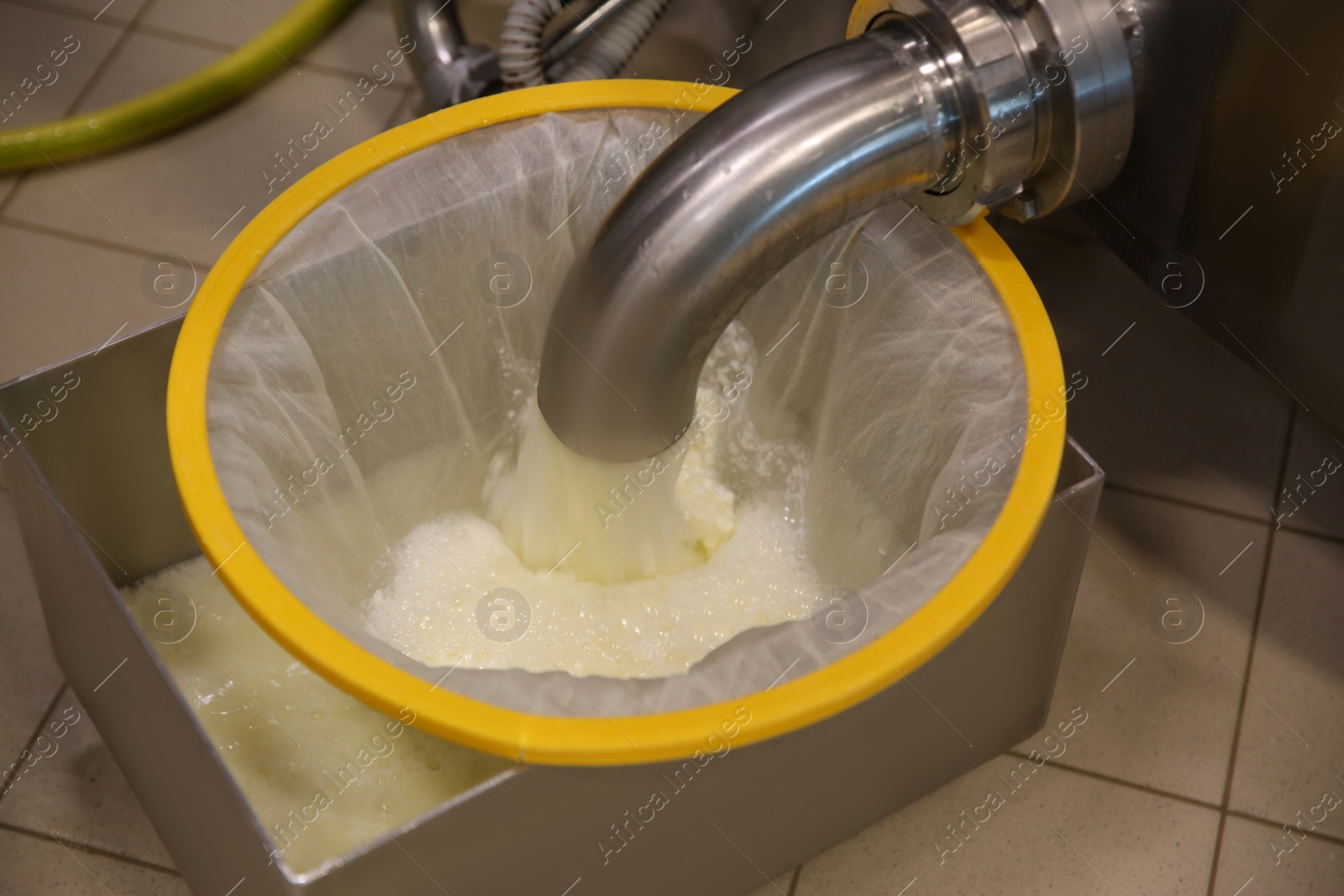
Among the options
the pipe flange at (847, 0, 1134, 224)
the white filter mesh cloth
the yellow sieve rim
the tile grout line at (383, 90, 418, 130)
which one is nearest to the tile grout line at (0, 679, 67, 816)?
the white filter mesh cloth

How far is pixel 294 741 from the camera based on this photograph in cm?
77

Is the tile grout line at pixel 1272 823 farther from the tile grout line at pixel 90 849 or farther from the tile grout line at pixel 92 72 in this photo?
the tile grout line at pixel 92 72

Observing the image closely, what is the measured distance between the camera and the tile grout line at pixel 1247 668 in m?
0.86

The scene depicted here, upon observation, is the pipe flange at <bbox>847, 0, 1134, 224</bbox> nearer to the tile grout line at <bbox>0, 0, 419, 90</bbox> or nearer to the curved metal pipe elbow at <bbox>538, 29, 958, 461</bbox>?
the curved metal pipe elbow at <bbox>538, 29, 958, 461</bbox>

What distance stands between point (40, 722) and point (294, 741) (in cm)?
24

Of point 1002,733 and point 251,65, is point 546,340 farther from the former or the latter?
point 251,65

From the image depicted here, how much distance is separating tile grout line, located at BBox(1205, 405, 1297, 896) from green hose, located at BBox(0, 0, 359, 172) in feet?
3.19

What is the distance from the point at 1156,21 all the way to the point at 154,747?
67 centimetres

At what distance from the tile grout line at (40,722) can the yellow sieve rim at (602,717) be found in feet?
1.20

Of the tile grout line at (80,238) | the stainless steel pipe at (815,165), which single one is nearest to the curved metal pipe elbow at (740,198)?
the stainless steel pipe at (815,165)

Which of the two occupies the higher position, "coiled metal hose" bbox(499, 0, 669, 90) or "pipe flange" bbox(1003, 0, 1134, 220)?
"pipe flange" bbox(1003, 0, 1134, 220)

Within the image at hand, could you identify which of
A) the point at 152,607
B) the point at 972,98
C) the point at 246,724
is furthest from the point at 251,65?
the point at 972,98

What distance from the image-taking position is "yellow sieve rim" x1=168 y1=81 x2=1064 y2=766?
0.56m

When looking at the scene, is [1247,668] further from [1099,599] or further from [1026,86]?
[1026,86]
